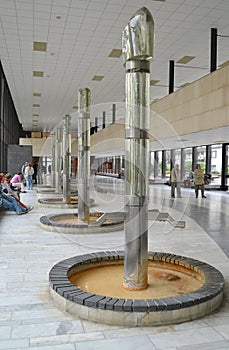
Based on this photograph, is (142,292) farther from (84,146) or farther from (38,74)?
(38,74)

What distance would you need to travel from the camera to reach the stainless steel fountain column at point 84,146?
933 cm

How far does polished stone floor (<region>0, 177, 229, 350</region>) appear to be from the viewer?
3268 mm

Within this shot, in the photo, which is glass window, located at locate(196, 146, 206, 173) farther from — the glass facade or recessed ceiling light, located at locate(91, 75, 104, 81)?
the glass facade

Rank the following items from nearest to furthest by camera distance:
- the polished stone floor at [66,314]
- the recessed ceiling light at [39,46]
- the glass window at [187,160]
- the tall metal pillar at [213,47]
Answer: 1. the polished stone floor at [66,314]
2. the tall metal pillar at [213,47]
3. the recessed ceiling light at [39,46]
4. the glass window at [187,160]

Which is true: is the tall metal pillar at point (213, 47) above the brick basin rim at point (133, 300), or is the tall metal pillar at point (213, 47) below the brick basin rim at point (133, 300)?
above

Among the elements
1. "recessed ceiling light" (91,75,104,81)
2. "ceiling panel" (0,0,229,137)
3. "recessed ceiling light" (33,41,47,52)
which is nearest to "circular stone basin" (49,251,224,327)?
"ceiling panel" (0,0,229,137)

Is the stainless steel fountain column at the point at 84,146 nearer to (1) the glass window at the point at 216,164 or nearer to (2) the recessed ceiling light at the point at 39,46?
(2) the recessed ceiling light at the point at 39,46

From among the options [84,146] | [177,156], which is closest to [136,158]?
[84,146]

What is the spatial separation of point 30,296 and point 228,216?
8.42 m

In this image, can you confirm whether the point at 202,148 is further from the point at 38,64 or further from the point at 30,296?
the point at 30,296

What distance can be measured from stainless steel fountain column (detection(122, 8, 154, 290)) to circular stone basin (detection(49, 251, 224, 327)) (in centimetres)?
33

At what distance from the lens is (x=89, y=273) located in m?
5.17

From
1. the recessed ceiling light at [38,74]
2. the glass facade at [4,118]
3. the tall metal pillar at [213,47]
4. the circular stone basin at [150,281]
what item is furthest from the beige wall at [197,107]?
the glass facade at [4,118]

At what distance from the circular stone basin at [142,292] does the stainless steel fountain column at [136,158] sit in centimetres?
33
